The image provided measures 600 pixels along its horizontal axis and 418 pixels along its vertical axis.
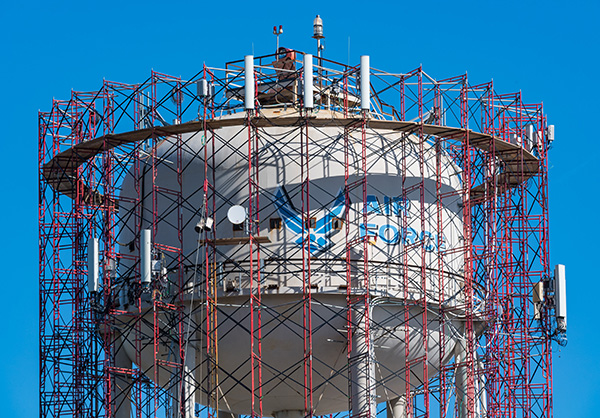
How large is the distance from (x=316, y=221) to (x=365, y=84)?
13.7 feet

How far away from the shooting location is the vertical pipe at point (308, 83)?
46.9m

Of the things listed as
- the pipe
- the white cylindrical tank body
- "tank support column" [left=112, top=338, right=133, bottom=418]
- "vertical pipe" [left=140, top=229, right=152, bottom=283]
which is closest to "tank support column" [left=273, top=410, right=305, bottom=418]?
the pipe

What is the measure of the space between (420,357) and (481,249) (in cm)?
571

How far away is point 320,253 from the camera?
46.8 m

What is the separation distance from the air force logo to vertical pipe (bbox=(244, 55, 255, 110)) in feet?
8.10

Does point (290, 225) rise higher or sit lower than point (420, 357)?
higher

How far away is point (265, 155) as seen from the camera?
4744 centimetres

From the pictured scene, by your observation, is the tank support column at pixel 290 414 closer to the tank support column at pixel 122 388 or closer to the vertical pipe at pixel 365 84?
the tank support column at pixel 122 388

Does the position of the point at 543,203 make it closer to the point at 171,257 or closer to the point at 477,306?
the point at 477,306

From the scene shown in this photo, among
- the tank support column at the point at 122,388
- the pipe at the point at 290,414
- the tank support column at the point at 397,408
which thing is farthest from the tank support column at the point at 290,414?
the tank support column at the point at 122,388

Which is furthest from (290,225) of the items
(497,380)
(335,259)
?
(497,380)

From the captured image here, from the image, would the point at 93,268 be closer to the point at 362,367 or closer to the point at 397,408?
the point at 362,367

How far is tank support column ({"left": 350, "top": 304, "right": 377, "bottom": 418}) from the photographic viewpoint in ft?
151

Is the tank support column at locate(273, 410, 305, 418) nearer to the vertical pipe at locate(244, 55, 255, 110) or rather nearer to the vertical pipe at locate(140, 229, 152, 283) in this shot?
the vertical pipe at locate(140, 229, 152, 283)
